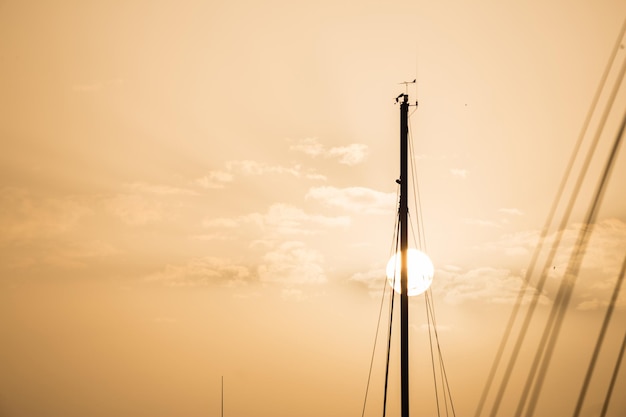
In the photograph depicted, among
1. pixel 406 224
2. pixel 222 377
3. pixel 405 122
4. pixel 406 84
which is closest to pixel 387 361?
pixel 406 224

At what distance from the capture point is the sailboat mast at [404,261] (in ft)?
50.2

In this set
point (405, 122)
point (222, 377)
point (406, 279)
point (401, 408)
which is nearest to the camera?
point (401, 408)

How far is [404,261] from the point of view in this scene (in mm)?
16969

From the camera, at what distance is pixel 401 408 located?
1532cm

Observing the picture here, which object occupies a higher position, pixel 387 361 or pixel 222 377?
pixel 387 361

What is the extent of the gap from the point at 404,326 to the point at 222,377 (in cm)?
2591

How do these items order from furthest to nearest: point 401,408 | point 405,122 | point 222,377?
point 222,377 → point 405,122 → point 401,408

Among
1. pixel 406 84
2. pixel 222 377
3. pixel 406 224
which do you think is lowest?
pixel 222 377

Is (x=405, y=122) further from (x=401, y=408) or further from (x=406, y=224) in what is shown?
(x=401, y=408)

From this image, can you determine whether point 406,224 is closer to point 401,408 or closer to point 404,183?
point 404,183

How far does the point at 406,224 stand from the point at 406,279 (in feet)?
6.10

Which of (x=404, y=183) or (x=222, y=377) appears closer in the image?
(x=404, y=183)

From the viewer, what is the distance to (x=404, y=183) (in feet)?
57.5

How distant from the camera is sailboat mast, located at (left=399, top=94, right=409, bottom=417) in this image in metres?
15.3
